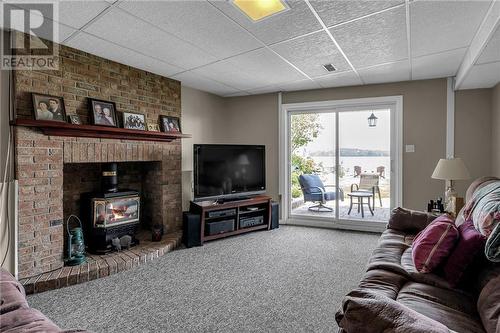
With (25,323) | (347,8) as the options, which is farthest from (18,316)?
(347,8)

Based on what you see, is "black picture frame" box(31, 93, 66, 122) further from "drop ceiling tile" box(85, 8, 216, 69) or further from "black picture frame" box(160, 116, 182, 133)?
"black picture frame" box(160, 116, 182, 133)

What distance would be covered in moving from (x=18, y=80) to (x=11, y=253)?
1.55 m

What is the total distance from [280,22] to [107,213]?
267 centimetres

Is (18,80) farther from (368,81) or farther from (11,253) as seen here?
(368,81)

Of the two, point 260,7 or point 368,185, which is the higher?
point 260,7

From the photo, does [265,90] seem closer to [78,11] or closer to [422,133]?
[422,133]

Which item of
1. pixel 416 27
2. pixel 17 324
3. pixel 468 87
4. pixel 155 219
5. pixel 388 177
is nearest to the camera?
→ pixel 17 324

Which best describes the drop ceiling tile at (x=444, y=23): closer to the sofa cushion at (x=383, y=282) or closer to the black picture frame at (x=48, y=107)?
the sofa cushion at (x=383, y=282)

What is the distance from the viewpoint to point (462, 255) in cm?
159

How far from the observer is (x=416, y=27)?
7.98 ft

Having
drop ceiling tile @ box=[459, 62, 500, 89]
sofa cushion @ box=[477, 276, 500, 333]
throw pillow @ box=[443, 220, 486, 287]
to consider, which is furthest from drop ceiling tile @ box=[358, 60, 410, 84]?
sofa cushion @ box=[477, 276, 500, 333]

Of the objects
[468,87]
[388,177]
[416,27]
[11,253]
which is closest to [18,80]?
[11,253]

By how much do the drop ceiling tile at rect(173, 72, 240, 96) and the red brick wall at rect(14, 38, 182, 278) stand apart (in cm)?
38

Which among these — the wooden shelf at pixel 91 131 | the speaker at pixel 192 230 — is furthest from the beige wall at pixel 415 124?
the speaker at pixel 192 230
